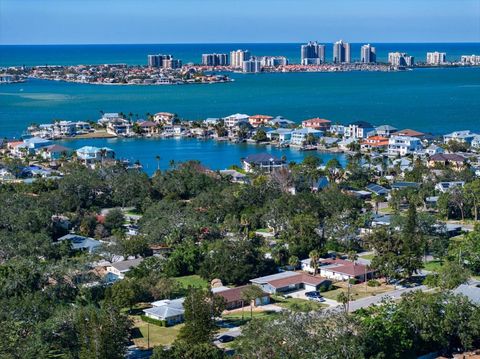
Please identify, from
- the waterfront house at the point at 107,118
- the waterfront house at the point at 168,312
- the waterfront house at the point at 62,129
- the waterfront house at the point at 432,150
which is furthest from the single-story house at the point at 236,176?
the waterfront house at the point at 107,118

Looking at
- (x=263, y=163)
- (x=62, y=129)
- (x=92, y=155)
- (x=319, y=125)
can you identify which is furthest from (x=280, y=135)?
(x=62, y=129)

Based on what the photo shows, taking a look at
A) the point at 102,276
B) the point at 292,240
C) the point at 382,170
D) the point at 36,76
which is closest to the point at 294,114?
the point at 382,170

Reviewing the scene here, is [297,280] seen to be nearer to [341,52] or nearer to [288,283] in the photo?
[288,283]

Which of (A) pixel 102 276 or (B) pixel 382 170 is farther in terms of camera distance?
(B) pixel 382 170

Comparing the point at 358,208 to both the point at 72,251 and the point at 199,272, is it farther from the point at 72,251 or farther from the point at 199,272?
the point at 72,251

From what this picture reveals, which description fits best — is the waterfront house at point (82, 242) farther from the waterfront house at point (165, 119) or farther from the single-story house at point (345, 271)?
the waterfront house at point (165, 119)

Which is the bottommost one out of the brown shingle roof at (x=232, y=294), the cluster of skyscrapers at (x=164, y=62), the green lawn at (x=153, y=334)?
the green lawn at (x=153, y=334)
